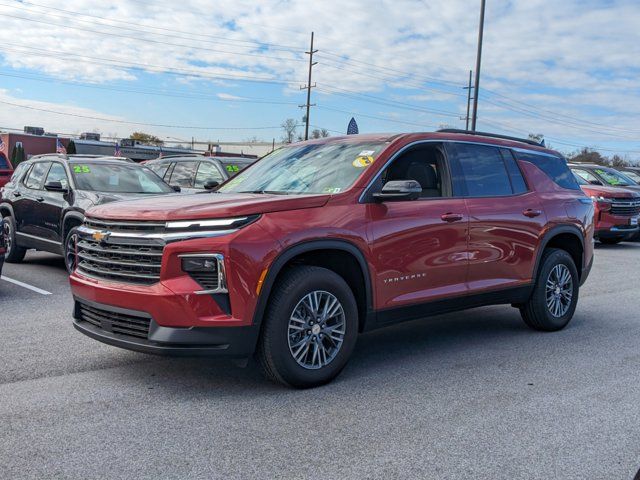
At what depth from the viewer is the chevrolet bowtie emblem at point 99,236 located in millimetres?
4779

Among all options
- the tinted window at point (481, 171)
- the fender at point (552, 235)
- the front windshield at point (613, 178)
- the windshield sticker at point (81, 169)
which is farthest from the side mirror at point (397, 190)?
the front windshield at point (613, 178)

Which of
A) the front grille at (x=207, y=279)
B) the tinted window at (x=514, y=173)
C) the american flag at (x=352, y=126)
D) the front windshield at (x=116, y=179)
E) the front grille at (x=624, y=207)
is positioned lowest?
the front grille at (x=207, y=279)

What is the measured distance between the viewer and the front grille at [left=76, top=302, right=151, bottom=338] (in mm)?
4465

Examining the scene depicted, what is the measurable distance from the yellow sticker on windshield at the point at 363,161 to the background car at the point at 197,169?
6.74 metres

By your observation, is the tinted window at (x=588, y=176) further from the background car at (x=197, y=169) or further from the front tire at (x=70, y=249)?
the front tire at (x=70, y=249)

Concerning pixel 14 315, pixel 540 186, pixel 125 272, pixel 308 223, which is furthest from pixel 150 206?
pixel 540 186

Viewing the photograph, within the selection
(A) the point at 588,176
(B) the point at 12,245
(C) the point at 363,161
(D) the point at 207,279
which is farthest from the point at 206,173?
(A) the point at 588,176

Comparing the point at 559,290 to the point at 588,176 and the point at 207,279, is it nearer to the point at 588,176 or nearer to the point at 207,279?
the point at 207,279

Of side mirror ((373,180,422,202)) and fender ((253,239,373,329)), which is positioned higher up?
side mirror ((373,180,422,202))

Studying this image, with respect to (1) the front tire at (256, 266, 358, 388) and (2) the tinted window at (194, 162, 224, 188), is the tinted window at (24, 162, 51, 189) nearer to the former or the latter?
(2) the tinted window at (194, 162, 224, 188)

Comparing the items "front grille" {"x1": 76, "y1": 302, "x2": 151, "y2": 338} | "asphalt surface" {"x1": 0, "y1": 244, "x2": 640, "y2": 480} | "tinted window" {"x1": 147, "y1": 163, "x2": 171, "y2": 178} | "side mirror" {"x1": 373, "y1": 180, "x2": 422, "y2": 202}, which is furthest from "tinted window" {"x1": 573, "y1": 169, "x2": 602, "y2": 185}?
"front grille" {"x1": 76, "y1": 302, "x2": 151, "y2": 338}

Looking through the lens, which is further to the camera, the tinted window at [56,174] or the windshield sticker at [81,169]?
the tinted window at [56,174]

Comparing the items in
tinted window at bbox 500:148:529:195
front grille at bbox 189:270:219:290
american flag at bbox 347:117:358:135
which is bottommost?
front grille at bbox 189:270:219:290

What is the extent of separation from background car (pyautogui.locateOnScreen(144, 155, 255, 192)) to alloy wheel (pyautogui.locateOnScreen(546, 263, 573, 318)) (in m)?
6.47
